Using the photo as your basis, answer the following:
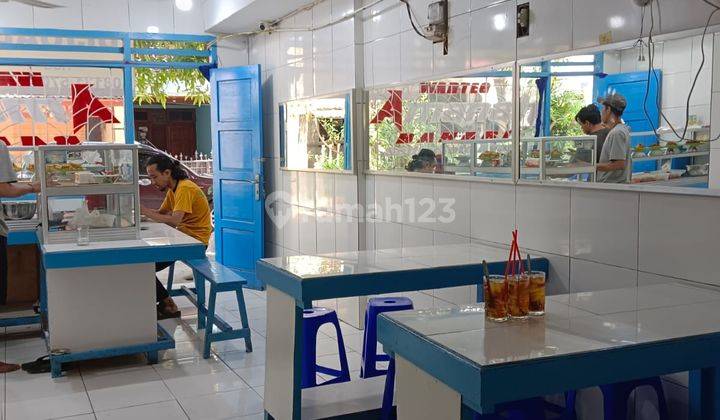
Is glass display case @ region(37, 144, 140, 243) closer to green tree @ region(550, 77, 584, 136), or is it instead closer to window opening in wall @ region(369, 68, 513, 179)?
window opening in wall @ region(369, 68, 513, 179)

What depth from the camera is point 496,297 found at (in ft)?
7.45

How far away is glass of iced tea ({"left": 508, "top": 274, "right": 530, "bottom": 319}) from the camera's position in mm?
2252

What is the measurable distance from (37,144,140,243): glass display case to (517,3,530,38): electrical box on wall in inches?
94.2

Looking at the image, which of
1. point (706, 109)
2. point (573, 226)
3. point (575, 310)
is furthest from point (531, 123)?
point (575, 310)

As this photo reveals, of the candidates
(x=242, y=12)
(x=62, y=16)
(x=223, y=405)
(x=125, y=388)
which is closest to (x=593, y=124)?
(x=223, y=405)

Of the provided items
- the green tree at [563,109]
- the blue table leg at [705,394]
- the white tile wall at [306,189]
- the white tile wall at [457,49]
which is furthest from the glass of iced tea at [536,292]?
the white tile wall at [306,189]

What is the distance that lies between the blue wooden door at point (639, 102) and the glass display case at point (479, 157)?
2.81ft

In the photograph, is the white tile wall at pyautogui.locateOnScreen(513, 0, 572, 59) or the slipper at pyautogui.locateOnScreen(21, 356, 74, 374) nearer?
the white tile wall at pyautogui.locateOnScreen(513, 0, 572, 59)

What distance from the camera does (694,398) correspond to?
2.39 m

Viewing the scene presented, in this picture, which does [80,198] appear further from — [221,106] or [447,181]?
[221,106]

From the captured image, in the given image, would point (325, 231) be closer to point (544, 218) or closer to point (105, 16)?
point (544, 218)

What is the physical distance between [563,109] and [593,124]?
232 mm

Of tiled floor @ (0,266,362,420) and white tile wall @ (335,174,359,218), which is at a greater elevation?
white tile wall @ (335,174,359,218)

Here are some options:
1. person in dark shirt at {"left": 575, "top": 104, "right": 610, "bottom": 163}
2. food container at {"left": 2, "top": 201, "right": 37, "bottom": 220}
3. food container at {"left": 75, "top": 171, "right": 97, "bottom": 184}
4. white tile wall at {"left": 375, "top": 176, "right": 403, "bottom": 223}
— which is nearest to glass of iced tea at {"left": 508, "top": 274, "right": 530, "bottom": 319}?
person in dark shirt at {"left": 575, "top": 104, "right": 610, "bottom": 163}
